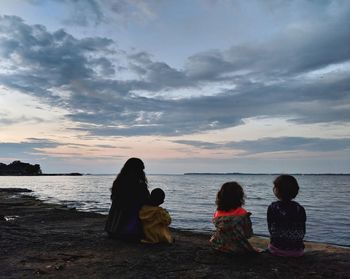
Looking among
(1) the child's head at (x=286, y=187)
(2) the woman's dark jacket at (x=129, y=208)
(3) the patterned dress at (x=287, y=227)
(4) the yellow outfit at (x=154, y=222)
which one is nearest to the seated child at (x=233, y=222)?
(3) the patterned dress at (x=287, y=227)

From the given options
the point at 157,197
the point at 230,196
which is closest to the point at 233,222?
the point at 230,196

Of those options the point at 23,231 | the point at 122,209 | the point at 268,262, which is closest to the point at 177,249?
the point at 122,209

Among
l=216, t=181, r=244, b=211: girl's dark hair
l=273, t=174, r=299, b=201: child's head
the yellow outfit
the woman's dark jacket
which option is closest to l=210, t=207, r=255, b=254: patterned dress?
l=216, t=181, r=244, b=211: girl's dark hair

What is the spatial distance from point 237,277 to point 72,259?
3.26 m

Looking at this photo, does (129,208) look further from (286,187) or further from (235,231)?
(286,187)

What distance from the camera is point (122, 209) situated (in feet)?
28.6

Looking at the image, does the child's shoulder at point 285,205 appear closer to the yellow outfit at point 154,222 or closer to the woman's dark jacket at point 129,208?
the yellow outfit at point 154,222

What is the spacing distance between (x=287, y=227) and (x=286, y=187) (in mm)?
754

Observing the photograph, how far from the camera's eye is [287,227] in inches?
276

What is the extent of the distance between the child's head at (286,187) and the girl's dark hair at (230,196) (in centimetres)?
69

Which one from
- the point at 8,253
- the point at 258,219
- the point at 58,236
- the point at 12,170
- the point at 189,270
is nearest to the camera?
the point at 189,270

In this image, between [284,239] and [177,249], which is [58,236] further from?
[284,239]

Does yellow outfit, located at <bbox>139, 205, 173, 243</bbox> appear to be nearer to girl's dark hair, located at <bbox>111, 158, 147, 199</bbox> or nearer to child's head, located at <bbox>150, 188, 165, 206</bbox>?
child's head, located at <bbox>150, 188, 165, 206</bbox>

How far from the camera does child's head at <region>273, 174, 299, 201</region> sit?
6.93m
